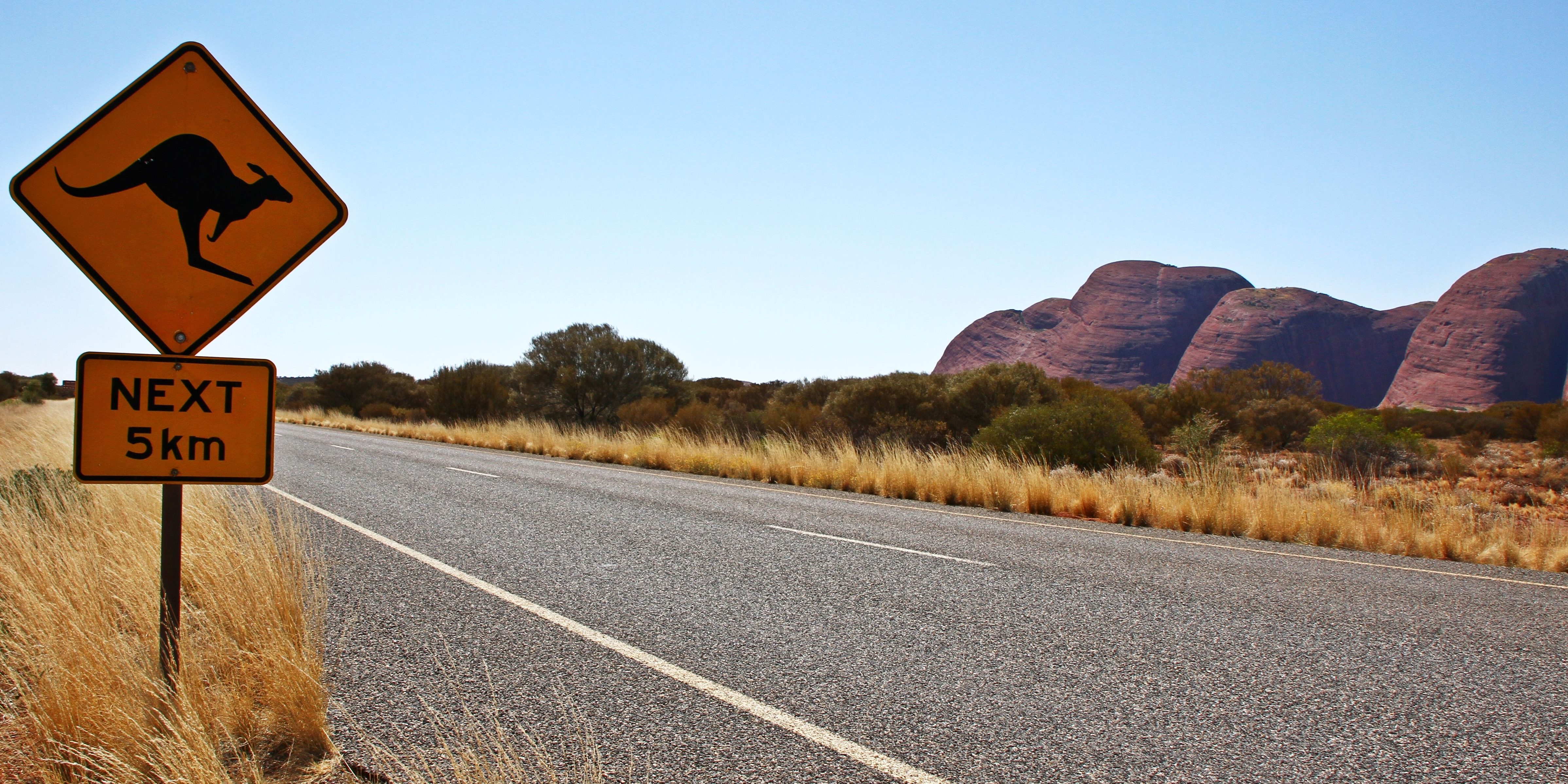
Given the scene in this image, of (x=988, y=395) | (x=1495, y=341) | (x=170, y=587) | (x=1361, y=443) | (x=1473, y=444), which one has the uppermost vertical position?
(x=1495, y=341)

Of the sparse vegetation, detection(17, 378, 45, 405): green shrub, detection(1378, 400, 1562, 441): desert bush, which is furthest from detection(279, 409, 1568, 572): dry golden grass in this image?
detection(17, 378, 45, 405): green shrub

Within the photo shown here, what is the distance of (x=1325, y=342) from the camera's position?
109 m

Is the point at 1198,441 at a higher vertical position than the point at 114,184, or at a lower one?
lower

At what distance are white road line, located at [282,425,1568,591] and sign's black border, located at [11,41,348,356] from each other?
8.58 m

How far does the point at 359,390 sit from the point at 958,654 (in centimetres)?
5420

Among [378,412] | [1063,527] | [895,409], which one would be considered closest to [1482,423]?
[895,409]

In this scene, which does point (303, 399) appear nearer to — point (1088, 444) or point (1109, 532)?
point (1088, 444)

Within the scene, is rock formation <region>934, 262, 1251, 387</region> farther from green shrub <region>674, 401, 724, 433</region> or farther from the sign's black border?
the sign's black border

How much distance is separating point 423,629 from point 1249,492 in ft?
37.8

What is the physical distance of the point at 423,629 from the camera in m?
4.91

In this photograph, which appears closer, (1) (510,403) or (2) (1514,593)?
(2) (1514,593)

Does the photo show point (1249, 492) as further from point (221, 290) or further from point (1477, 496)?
point (221, 290)

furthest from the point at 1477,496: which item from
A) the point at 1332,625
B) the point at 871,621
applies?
the point at 871,621

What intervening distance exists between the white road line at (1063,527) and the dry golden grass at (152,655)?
314 inches
